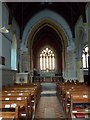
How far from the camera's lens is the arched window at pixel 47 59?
30047 millimetres

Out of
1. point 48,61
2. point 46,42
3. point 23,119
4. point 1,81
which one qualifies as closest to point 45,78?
point 48,61

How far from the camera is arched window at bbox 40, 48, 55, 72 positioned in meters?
30.0

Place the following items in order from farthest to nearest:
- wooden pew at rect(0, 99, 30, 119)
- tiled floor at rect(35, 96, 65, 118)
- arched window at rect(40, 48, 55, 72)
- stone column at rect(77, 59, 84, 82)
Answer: arched window at rect(40, 48, 55, 72)
stone column at rect(77, 59, 84, 82)
tiled floor at rect(35, 96, 65, 118)
wooden pew at rect(0, 99, 30, 119)

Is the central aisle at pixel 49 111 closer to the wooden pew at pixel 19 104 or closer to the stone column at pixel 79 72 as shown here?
the wooden pew at pixel 19 104

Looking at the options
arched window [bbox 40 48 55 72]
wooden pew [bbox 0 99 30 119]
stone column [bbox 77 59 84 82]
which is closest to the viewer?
wooden pew [bbox 0 99 30 119]

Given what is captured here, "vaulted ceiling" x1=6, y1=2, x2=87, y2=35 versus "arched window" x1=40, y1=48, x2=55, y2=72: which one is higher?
"vaulted ceiling" x1=6, y1=2, x2=87, y2=35

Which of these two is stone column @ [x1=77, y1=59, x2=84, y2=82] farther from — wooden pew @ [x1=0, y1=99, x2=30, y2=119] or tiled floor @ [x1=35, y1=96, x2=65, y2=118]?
wooden pew @ [x1=0, y1=99, x2=30, y2=119]

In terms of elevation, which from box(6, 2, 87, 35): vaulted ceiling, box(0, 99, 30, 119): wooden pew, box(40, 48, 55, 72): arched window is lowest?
box(0, 99, 30, 119): wooden pew

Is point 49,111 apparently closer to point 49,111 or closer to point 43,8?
point 49,111

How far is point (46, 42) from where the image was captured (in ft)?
101

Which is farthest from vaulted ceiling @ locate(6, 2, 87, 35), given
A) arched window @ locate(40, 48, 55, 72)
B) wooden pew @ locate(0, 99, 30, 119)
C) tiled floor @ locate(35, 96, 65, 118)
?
wooden pew @ locate(0, 99, 30, 119)

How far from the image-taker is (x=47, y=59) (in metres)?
30.3

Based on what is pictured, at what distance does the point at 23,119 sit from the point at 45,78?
2023cm

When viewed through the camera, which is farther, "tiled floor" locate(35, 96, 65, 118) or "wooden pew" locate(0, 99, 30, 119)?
"tiled floor" locate(35, 96, 65, 118)
